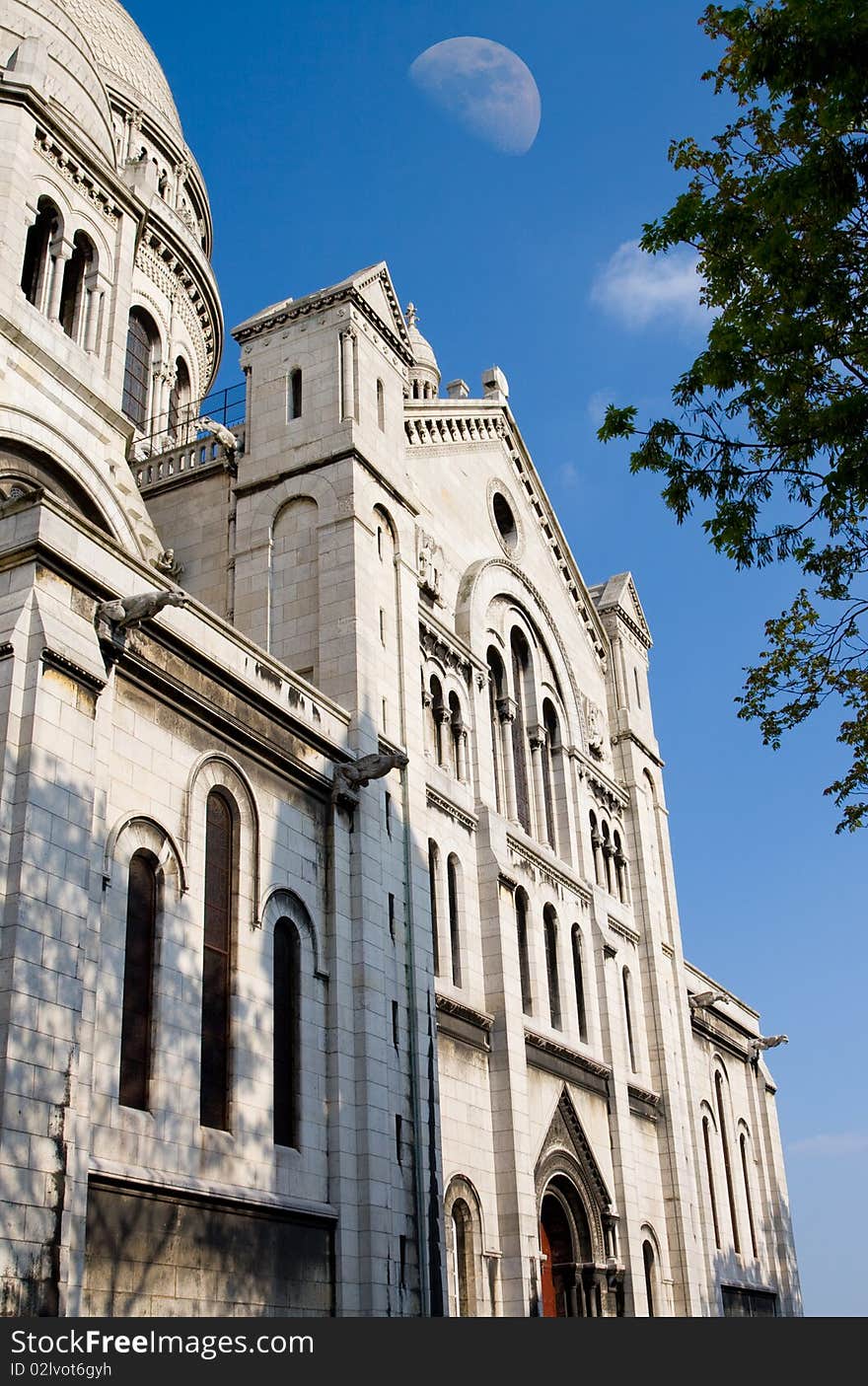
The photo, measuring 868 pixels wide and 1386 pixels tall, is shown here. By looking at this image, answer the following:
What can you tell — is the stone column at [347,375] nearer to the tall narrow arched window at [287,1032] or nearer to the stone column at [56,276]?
the stone column at [56,276]

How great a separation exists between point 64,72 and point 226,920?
19.9 meters

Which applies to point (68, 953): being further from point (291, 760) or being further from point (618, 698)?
point (618, 698)

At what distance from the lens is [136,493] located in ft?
93.7

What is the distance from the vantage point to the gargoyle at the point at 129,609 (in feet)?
64.3

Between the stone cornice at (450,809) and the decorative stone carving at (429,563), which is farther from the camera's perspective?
the decorative stone carving at (429,563)

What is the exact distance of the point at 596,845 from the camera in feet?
136

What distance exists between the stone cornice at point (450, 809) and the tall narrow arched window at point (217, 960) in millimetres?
8013

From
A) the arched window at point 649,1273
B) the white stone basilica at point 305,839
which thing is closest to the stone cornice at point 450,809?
the white stone basilica at point 305,839

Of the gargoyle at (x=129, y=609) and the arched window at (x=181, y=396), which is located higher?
the arched window at (x=181, y=396)

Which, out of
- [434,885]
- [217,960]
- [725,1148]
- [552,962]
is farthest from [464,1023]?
[725,1148]

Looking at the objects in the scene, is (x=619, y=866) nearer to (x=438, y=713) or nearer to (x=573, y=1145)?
(x=573, y=1145)

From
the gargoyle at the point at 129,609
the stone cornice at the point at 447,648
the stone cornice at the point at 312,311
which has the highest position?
the stone cornice at the point at 312,311

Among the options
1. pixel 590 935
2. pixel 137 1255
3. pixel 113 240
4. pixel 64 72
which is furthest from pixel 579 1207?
pixel 64 72

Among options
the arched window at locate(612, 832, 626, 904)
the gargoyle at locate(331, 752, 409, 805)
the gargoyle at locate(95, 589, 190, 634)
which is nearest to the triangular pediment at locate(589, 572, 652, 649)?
the arched window at locate(612, 832, 626, 904)
